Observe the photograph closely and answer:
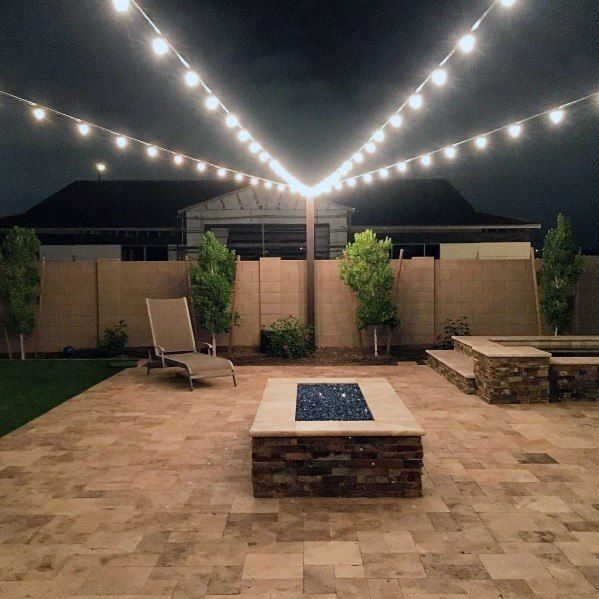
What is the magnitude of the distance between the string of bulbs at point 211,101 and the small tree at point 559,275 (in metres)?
4.79

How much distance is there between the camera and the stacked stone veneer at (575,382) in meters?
6.96

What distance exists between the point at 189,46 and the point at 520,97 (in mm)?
4412

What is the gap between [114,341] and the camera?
421 inches

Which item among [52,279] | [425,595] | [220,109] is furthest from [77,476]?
[52,279]

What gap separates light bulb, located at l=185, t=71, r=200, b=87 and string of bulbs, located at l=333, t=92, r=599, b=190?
334 cm

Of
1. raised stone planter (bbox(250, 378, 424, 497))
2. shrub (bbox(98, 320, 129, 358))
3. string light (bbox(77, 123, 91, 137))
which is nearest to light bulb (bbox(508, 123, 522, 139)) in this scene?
raised stone planter (bbox(250, 378, 424, 497))

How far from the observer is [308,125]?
10.4m

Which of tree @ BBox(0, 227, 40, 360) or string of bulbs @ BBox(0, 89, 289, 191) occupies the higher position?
string of bulbs @ BBox(0, 89, 289, 191)

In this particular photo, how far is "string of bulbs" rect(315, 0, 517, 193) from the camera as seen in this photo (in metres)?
5.03

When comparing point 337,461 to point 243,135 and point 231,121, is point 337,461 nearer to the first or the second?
point 231,121

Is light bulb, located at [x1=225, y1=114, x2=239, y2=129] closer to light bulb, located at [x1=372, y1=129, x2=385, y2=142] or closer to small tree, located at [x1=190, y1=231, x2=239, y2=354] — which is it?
light bulb, located at [x1=372, y1=129, x2=385, y2=142]

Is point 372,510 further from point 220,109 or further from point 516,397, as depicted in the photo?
point 220,109

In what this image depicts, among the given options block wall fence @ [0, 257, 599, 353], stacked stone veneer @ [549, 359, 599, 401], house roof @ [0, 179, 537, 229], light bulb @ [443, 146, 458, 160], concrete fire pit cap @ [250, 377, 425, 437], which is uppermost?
house roof @ [0, 179, 537, 229]

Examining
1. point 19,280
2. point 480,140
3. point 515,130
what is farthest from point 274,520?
point 19,280
